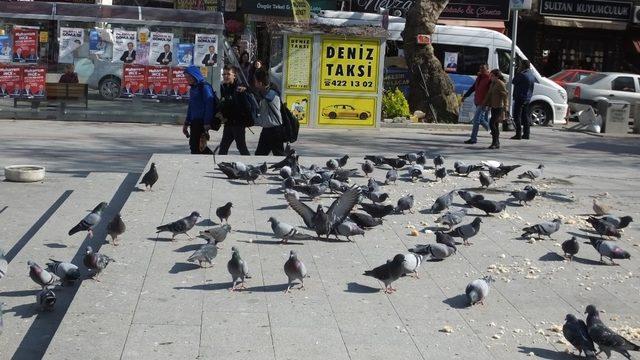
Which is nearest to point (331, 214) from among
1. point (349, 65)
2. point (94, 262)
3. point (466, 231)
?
point (466, 231)

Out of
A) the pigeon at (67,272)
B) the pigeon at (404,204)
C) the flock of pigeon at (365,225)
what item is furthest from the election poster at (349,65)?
the pigeon at (67,272)

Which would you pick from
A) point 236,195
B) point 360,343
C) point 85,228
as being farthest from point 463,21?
point 360,343

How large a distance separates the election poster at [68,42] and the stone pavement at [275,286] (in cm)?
907

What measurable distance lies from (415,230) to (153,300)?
3.27 m

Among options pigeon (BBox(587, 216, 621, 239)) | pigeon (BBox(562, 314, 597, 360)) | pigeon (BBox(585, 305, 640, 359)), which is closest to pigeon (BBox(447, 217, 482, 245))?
pigeon (BBox(587, 216, 621, 239))

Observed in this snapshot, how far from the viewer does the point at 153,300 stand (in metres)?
6.66

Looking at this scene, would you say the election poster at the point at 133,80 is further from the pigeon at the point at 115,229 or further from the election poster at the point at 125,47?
the pigeon at the point at 115,229

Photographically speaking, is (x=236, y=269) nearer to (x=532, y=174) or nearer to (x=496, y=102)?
(x=532, y=174)

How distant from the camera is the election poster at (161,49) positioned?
21.2m

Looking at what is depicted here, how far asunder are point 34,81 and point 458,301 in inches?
628

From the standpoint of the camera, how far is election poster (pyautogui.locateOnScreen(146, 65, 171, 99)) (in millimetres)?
21344

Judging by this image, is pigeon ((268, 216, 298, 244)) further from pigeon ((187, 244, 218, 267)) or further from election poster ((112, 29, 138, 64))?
election poster ((112, 29, 138, 64))

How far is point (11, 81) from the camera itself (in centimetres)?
2095

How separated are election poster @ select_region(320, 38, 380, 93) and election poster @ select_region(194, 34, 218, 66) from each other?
2.40 m
